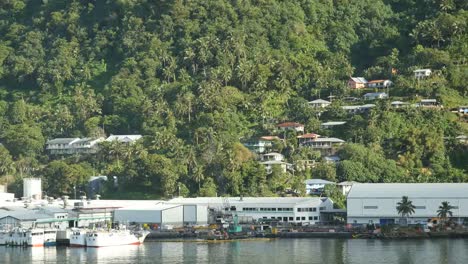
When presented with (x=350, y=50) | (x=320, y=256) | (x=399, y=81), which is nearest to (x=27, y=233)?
(x=320, y=256)

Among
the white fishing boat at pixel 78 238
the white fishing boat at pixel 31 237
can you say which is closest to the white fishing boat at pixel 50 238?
the white fishing boat at pixel 31 237

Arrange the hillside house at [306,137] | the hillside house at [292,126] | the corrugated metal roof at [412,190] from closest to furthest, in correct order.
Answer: the corrugated metal roof at [412,190] < the hillside house at [306,137] < the hillside house at [292,126]

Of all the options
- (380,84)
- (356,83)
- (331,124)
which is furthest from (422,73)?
(331,124)

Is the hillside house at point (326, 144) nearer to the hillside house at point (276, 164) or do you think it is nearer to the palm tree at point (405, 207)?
the hillside house at point (276, 164)

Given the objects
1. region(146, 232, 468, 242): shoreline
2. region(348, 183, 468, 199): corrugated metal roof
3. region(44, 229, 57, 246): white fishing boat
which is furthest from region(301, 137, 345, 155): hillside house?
region(44, 229, 57, 246): white fishing boat

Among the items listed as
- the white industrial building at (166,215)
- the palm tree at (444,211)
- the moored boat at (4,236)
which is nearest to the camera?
the palm tree at (444,211)

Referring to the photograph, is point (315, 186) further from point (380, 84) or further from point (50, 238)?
point (50, 238)

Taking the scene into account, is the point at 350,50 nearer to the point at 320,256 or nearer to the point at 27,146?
the point at 27,146
